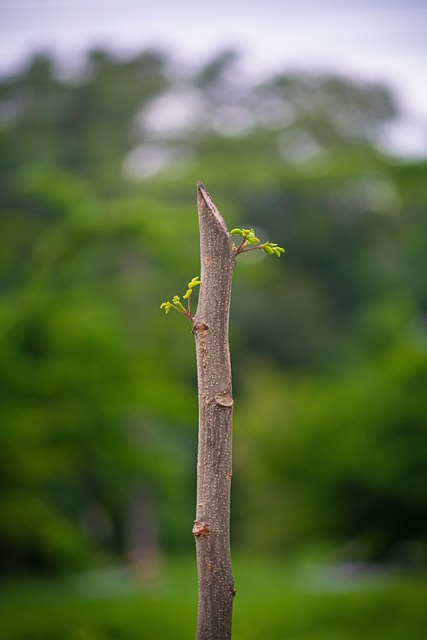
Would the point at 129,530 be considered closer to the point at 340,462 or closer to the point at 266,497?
the point at 266,497

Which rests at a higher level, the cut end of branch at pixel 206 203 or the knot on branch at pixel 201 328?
the cut end of branch at pixel 206 203

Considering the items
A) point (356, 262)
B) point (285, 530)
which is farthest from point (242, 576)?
point (356, 262)

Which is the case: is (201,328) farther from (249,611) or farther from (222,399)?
(249,611)

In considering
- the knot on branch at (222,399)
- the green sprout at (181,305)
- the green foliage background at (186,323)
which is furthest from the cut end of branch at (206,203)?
the green foliage background at (186,323)

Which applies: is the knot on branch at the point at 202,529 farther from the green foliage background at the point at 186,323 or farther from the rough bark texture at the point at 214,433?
the green foliage background at the point at 186,323

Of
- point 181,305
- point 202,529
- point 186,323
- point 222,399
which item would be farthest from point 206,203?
point 186,323

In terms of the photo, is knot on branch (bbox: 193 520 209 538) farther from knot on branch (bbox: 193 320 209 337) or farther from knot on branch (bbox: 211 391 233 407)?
knot on branch (bbox: 193 320 209 337)

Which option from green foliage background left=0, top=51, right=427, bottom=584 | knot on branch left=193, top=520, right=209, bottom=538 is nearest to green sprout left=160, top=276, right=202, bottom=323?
knot on branch left=193, top=520, right=209, bottom=538
